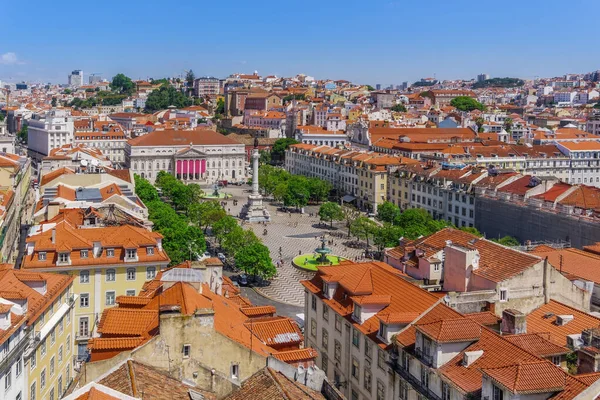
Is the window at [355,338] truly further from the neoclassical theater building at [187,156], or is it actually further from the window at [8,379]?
the neoclassical theater building at [187,156]

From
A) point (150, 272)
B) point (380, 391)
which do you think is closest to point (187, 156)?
point (150, 272)

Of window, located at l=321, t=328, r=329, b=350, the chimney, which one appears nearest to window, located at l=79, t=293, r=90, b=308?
window, located at l=321, t=328, r=329, b=350

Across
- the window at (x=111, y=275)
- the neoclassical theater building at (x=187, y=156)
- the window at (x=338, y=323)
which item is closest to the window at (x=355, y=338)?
the window at (x=338, y=323)

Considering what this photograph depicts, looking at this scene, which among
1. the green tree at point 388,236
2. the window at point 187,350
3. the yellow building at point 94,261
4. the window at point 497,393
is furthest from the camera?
the green tree at point 388,236

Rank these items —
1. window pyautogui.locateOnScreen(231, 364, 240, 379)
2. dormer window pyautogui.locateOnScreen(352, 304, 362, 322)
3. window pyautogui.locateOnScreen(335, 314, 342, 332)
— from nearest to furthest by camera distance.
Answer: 1. window pyautogui.locateOnScreen(231, 364, 240, 379)
2. dormer window pyautogui.locateOnScreen(352, 304, 362, 322)
3. window pyautogui.locateOnScreen(335, 314, 342, 332)

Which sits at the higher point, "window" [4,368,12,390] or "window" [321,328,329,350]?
"window" [4,368,12,390]

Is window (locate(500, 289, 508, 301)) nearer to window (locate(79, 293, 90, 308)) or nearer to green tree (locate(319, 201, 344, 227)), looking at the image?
window (locate(79, 293, 90, 308))

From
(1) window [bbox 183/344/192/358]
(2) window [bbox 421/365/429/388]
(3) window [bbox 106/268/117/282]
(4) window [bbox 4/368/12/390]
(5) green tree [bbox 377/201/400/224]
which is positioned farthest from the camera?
(5) green tree [bbox 377/201/400/224]

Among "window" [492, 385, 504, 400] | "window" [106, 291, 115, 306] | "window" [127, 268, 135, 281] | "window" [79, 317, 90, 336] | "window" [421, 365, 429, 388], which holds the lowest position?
"window" [79, 317, 90, 336]
